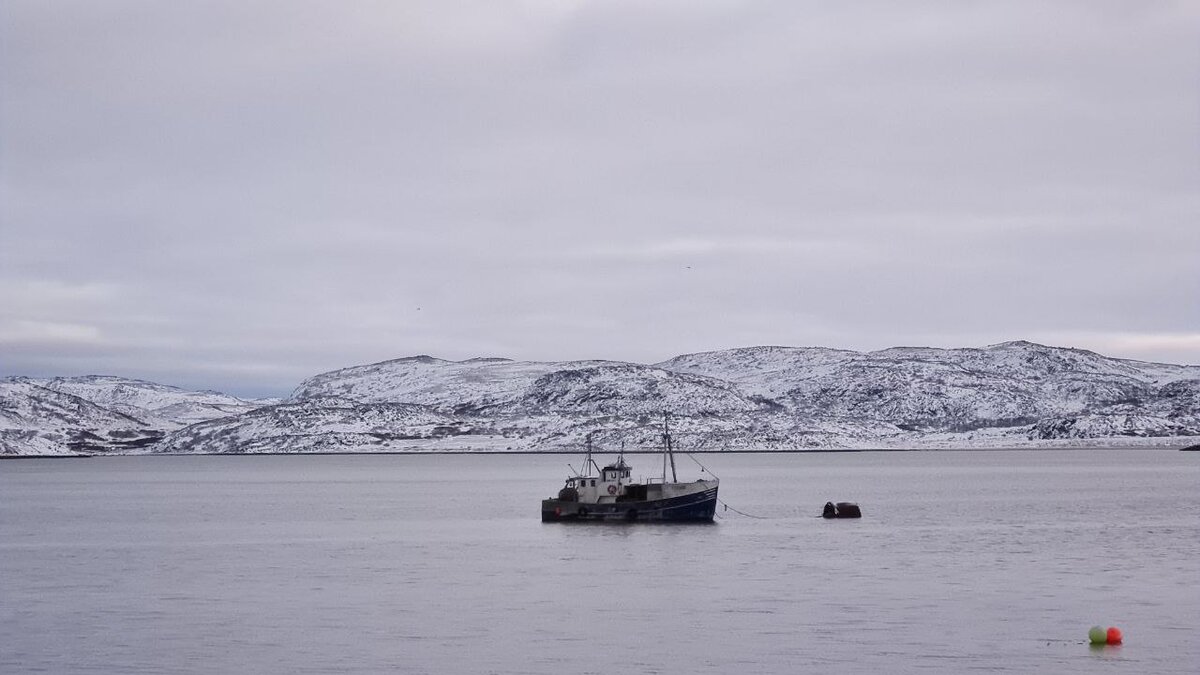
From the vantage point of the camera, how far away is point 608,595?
67.9 metres

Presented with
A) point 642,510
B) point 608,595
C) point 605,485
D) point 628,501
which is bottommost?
point 608,595

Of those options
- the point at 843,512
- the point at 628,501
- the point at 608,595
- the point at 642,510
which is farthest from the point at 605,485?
the point at 608,595

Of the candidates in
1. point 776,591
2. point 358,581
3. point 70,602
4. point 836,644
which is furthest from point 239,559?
point 836,644

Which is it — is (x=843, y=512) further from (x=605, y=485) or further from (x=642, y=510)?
(x=605, y=485)

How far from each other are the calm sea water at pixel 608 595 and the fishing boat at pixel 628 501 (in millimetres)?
2624

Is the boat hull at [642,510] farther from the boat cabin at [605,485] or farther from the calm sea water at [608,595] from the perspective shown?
the calm sea water at [608,595]

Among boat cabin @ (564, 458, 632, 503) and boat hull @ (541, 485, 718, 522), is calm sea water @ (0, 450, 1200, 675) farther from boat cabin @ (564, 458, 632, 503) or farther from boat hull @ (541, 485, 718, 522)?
boat cabin @ (564, 458, 632, 503)

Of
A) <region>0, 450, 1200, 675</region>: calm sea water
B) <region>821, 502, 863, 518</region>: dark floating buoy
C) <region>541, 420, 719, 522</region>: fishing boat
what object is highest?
<region>541, 420, 719, 522</region>: fishing boat

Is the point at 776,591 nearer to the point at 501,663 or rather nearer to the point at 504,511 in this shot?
the point at 501,663

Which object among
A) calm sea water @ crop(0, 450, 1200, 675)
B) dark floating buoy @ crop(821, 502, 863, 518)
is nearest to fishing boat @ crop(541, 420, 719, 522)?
calm sea water @ crop(0, 450, 1200, 675)

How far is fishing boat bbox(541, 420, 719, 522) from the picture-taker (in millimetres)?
112938

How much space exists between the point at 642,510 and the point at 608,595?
44863mm

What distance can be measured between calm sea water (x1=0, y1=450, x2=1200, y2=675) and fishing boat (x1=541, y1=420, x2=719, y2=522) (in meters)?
2.62

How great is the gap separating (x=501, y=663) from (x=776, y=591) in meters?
22.3
